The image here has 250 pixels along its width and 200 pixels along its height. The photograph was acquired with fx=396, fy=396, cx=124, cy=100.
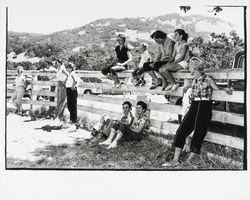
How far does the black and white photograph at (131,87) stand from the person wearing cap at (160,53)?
17 millimetres

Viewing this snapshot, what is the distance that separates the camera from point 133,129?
6820 millimetres

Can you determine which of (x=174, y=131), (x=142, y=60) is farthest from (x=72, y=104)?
(x=174, y=131)

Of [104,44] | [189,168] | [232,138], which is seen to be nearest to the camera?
[232,138]

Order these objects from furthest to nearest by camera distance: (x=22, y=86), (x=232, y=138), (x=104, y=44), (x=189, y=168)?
(x=22, y=86) < (x=104, y=44) < (x=189, y=168) < (x=232, y=138)

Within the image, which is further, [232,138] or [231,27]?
[231,27]

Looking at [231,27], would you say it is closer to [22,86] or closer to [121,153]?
[121,153]

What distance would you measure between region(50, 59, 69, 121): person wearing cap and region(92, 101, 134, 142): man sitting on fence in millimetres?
801

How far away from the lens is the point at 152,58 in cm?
680

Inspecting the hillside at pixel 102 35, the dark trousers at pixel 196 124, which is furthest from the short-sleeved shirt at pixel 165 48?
the dark trousers at pixel 196 124

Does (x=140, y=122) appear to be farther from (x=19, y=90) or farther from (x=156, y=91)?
(x=19, y=90)
